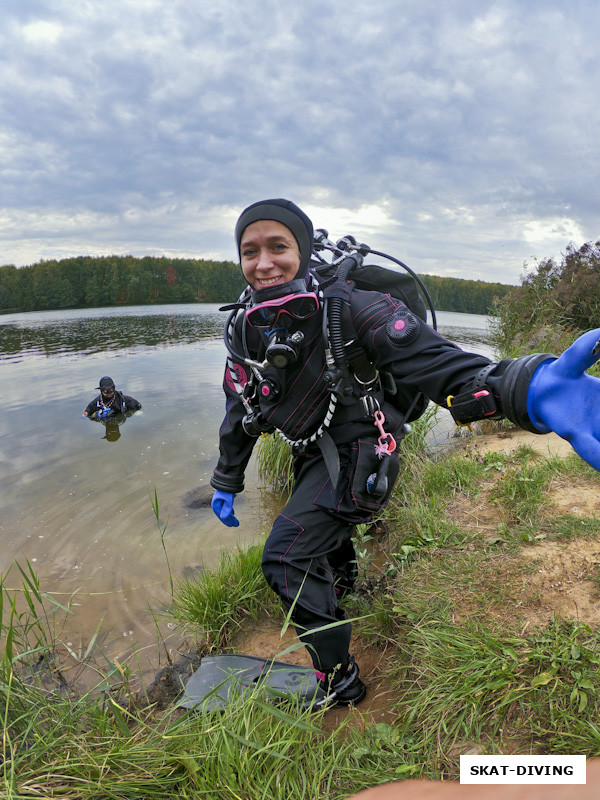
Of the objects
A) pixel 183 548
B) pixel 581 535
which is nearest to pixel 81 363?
pixel 183 548

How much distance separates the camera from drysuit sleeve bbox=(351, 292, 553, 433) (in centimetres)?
181

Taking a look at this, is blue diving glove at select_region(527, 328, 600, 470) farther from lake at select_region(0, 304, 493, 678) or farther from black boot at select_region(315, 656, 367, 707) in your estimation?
lake at select_region(0, 304, 493, 678)

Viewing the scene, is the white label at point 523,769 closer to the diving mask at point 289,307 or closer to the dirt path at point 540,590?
the dirt path at point 540,590

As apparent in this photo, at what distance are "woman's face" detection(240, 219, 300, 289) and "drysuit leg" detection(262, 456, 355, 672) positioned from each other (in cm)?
109

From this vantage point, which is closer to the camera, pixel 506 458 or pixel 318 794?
pixel 318 794

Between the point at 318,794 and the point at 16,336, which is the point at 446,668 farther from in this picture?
the point at 16,336

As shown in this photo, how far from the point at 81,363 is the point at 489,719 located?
728 inches

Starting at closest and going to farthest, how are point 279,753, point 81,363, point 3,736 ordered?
point 3,736
point 279,753
point 81,363

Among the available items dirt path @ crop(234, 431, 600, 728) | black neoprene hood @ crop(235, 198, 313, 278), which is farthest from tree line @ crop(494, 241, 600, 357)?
black neoprene hood @ crop(235, 198, 313, 278)

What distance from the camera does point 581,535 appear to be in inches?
102

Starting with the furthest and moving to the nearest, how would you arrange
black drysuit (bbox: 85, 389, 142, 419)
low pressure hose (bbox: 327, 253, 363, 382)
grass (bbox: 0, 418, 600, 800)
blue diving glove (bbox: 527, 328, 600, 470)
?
black drysuit (bbox: 85, 389, 142, 419)
low pressure hose (bbox: 327, 253, 363, 382)
blue diving glove (bbox: 527, 328, 600, 470)
grass (bbox: 0, 418, 600, 800)

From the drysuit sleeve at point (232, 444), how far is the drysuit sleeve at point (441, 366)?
3.20ft

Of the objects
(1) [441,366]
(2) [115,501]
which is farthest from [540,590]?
(2) [115,501]

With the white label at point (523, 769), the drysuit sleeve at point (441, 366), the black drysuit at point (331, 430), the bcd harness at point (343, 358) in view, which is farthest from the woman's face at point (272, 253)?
the white label at point (523, 769)
